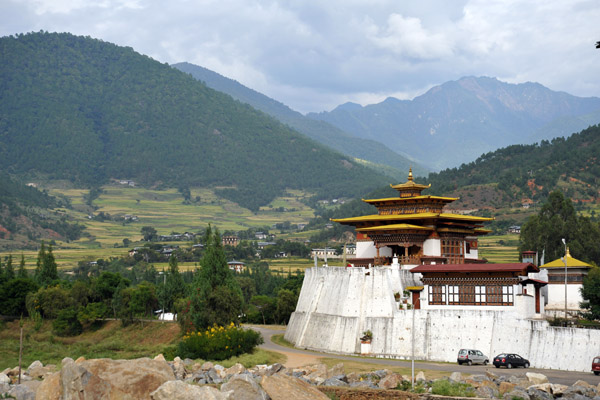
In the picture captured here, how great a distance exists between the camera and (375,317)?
5334cm

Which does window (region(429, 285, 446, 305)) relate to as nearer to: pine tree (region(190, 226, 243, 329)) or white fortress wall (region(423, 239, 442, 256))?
white fortress wall (region(423, 239, 442, 256))

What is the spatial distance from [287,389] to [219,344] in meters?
20.5

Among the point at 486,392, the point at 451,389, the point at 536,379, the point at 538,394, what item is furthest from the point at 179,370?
the point at 538,394

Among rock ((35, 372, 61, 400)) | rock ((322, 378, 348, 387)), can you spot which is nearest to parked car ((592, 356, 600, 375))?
rock ((322, 378, 348, 387))

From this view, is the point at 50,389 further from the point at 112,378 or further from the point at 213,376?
the point at 213,376

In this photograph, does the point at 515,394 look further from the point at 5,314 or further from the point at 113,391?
the point at 5,314

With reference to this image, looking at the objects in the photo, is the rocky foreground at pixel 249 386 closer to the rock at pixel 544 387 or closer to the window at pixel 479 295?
the rock at pixel 544 387

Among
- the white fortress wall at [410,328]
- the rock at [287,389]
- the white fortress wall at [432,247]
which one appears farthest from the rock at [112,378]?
the white fortress wall at [432,247]

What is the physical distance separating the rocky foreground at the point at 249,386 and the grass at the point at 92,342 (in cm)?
2011

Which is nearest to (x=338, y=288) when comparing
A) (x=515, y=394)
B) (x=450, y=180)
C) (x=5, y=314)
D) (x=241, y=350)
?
(x=241, y=350)

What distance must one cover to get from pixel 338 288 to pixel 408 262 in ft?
18.3

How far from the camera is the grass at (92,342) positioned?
6612cm

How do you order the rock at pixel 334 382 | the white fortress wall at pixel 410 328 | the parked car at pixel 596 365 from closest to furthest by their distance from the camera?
the rock at pixel 334 382 → the parked car at pixel 596 365 → the white fortress wall at pixel 410 328

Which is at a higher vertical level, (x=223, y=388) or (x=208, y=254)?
(x=208, y=254)
